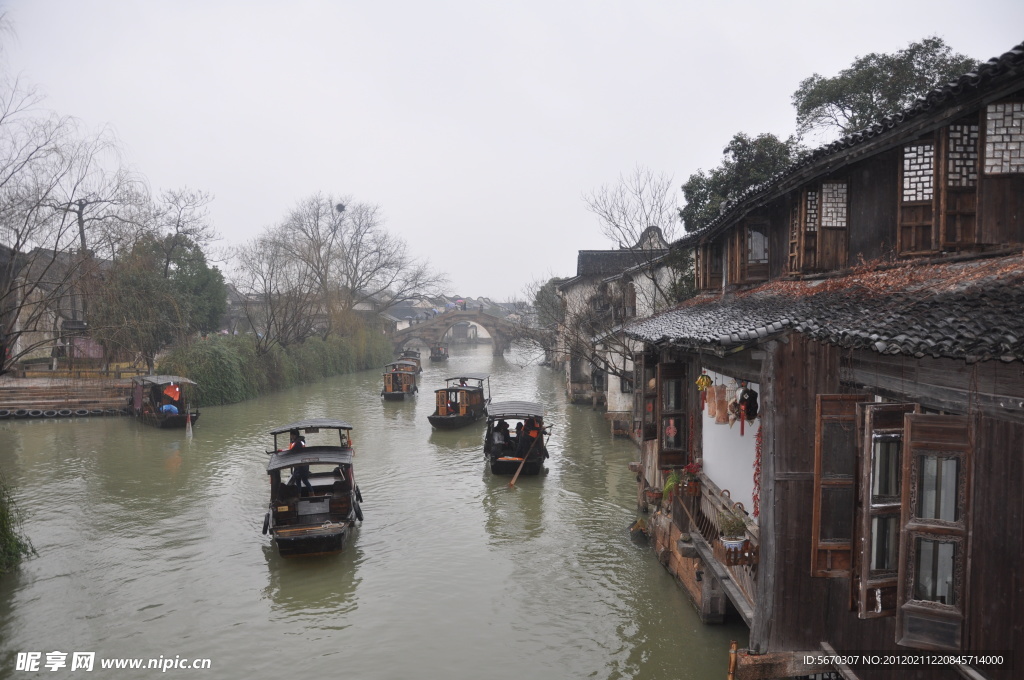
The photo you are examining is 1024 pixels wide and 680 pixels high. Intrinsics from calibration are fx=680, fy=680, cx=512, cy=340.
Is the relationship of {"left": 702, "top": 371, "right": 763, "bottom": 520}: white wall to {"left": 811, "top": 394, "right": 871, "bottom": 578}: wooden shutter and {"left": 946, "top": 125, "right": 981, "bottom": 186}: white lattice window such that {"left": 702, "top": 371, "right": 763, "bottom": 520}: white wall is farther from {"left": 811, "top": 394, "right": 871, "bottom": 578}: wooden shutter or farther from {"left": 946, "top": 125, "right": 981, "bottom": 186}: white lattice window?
{"left": 946, "top": 125, "right": 981, "bottom": 186}: white lattice window

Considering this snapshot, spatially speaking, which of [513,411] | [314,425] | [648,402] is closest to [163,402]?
[314,425]

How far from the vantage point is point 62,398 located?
2720cm

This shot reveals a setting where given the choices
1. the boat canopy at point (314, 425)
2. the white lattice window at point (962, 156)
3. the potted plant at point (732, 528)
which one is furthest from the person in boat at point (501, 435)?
the white lattice window at point (962, 156)

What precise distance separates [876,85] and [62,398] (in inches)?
1213

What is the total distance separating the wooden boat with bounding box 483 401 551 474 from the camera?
714 inches

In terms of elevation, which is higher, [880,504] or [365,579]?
[880,504]

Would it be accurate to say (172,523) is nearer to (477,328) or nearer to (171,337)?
(171,337)

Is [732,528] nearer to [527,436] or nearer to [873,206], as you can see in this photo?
[873,206]

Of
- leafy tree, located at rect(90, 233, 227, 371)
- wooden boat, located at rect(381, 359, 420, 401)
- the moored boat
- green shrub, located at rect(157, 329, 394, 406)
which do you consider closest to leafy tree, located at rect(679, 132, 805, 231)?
leafy tree, located at rect(90, 233, 227, 371)

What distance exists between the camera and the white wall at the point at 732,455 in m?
8.41

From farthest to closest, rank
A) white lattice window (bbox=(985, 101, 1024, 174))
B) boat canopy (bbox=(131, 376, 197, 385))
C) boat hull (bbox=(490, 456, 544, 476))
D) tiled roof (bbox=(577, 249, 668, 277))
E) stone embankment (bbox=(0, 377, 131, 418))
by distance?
tiled roof (bbox=(577, 249, 668, 277)) < stone embankment (bbox=(0, 377, 131, 418)) < boat canopy (bbox=(131, 376, 197, 385)) < boat hull (bbox=(490, 456, 544, 476)) < white lattice window (bbox=(985, 101, 1024, 174))

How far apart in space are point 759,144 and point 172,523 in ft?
58.7

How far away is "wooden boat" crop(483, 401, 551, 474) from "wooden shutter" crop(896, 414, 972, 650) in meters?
13.7

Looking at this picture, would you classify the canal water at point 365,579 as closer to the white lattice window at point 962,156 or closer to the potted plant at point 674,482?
the potted plant at point 674,482
